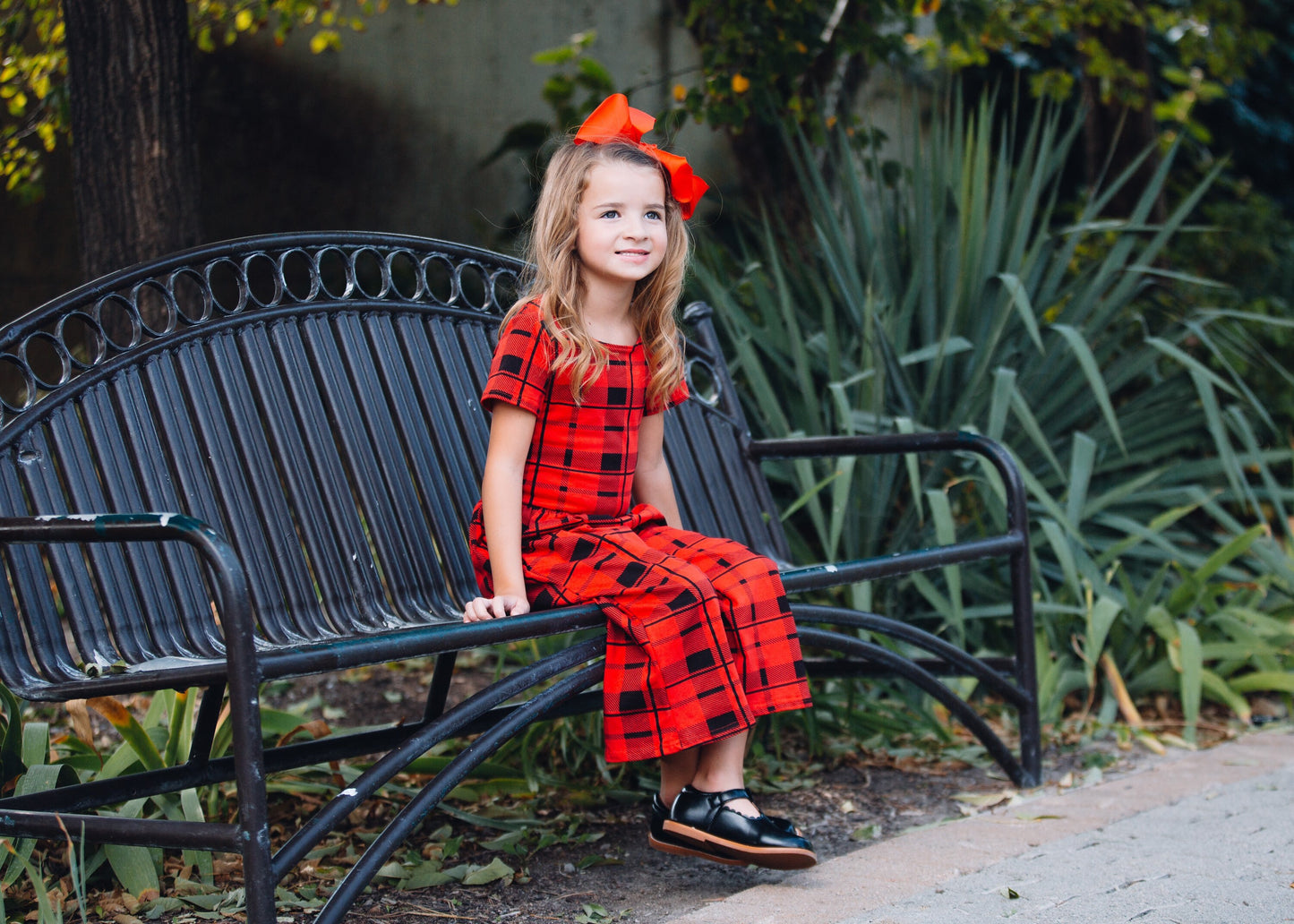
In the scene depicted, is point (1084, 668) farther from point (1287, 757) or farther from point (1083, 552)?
point (1287, 757)

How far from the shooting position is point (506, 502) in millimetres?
2078

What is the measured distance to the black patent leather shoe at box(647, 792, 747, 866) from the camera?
198 cm

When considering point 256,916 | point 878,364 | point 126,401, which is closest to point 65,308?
point 126,401

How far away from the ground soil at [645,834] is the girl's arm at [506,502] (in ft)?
1.66

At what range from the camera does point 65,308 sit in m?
2.01

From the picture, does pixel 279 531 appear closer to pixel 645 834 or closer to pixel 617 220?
pixel 617 220

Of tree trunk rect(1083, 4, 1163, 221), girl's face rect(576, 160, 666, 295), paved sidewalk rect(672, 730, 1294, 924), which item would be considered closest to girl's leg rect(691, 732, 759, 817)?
paved sidewalk rect(672, 730, 1294, 924)

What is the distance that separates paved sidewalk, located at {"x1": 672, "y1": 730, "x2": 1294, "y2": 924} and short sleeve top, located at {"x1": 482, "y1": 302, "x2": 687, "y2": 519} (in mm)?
716

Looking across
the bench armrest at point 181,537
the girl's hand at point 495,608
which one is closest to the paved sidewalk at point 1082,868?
the girl's hand at point 495,608

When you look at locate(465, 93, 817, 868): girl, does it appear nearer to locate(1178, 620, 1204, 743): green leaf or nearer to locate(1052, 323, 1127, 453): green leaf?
locate(1052, 323, 1127, 453): green leaf

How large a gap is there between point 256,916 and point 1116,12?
487 cm

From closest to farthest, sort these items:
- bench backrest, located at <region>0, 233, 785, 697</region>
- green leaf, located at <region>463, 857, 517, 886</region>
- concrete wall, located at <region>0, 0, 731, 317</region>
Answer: bench backrest, located at <region>0, 233, 785, 697</region>, green leaf, located at <region>463, 857, 517, 886</region>, concrete wall, located at <region>0, 0, 731, 317</region>

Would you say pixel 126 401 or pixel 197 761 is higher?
pixel 126 401

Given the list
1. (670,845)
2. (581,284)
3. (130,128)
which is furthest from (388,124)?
(670,845)
